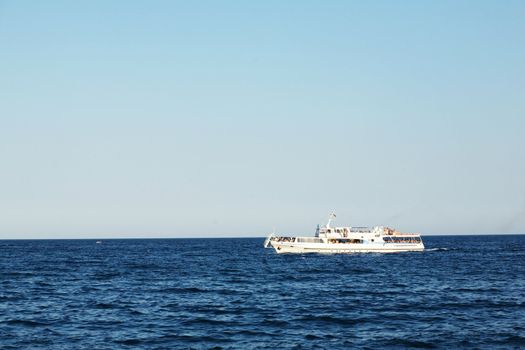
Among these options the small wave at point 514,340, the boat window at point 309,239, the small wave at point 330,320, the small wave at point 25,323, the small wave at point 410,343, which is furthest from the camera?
the boat window at point 309,239

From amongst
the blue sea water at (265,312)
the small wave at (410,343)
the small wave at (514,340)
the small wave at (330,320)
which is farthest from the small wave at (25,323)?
the small wave at (514,340)

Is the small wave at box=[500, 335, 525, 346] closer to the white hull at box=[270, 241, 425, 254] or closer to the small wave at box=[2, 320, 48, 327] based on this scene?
the small wave at box=[2, 320, 48, 327]

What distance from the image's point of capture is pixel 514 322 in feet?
125

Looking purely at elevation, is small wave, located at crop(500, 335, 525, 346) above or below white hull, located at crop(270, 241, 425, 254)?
below

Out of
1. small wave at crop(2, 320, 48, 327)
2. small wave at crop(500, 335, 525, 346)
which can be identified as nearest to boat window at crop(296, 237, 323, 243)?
small wave at crop(2, 320, 48, 327)

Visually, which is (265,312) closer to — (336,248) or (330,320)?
(330,320)

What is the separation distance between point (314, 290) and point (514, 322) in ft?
71.0

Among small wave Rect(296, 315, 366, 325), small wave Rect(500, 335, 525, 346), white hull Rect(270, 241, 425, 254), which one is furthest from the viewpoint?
white hull Rect(270, 241, 425, 254)

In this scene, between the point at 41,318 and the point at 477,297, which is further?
the point at 477,297

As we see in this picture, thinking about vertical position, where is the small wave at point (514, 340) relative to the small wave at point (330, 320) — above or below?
below

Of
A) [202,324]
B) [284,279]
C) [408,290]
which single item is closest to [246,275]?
[284,279]

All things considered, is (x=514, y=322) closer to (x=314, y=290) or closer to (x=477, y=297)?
(x=477, y=297)

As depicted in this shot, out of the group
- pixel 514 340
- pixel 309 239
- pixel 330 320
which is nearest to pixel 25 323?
pixel 330 320

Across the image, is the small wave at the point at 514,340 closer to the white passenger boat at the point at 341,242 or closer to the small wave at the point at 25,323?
the small wave at the point at 25,323
